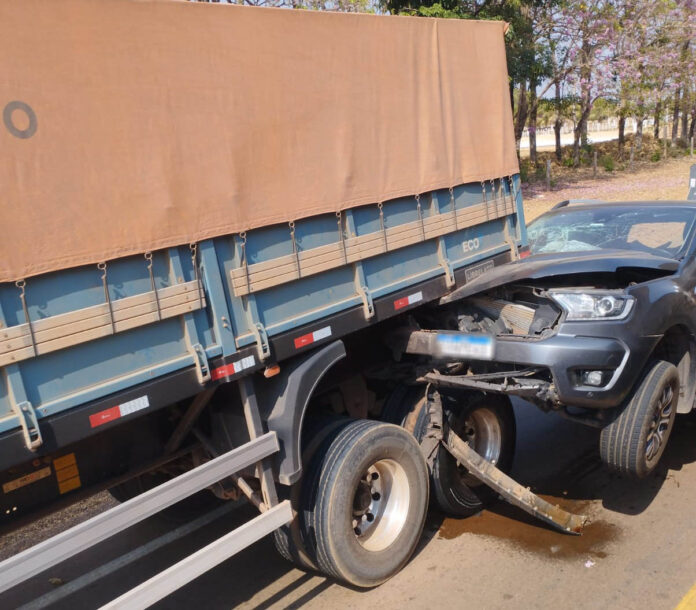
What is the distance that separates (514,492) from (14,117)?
343 centimetres

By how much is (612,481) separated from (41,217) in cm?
438

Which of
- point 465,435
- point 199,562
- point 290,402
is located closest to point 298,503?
point 290,402

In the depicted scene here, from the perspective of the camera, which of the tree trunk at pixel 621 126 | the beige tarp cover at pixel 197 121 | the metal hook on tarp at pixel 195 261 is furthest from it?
the tree trunk at pixel 621 126

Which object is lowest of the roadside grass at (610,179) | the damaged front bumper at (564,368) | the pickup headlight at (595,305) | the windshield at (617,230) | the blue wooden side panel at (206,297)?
the roadside grass at (610,179)

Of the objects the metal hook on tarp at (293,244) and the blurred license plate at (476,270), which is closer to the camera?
the metal hook on tarp at (293,244)

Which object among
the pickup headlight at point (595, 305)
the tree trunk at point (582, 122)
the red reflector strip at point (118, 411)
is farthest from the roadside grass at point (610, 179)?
the red reflector strip at point (118, 411)

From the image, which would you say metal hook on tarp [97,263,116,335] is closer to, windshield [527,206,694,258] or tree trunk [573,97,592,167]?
windshield [527,206,694,258]

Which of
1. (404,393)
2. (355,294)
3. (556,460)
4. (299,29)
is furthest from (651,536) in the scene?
(299,29)

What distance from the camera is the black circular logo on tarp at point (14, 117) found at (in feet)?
8.93

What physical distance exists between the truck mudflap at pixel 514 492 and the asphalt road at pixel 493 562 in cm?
18

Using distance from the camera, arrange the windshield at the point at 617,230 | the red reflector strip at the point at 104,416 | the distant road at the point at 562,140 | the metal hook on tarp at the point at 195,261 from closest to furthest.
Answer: the red reflector strip at the point at 104,416, the metal hook on tarp at the point at 195,261, the windshield at the point at 617,230, the distant road at the point at 562,140

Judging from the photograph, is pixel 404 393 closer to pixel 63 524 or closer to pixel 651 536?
pixel 651 536

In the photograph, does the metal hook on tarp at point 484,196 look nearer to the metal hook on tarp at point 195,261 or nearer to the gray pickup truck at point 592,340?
the gray pickup truck at point 592,340

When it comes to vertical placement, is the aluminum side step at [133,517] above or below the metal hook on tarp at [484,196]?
below
